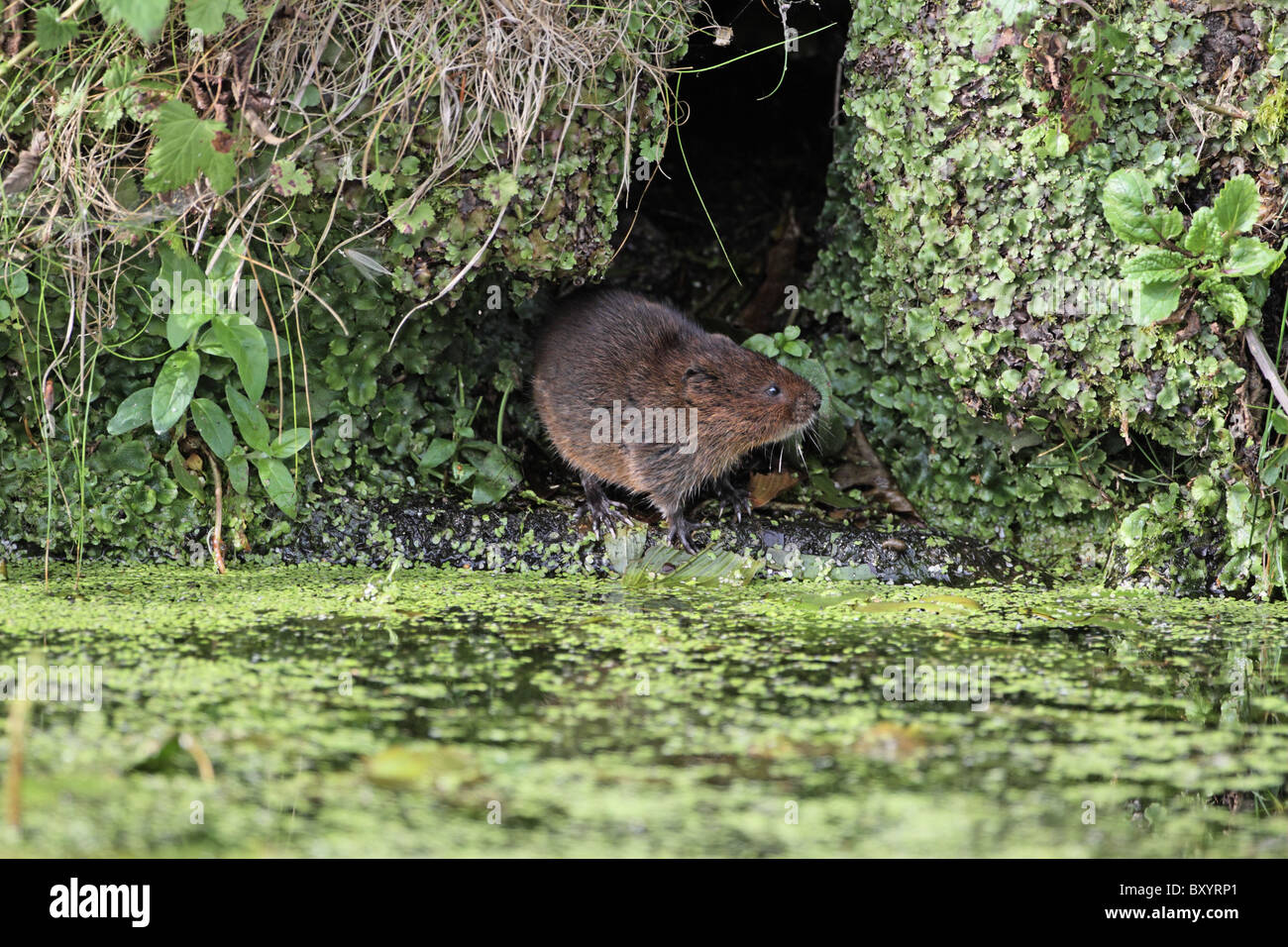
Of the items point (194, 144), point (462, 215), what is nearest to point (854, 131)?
point (462, 215)

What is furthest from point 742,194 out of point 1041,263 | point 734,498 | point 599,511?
point 1041,263

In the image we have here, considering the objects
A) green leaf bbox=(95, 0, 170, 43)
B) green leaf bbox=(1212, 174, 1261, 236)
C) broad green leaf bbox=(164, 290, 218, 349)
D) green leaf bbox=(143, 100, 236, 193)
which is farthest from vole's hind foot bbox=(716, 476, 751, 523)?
green leaf bbox=(95, 0, 170, 43)

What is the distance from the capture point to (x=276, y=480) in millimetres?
4074

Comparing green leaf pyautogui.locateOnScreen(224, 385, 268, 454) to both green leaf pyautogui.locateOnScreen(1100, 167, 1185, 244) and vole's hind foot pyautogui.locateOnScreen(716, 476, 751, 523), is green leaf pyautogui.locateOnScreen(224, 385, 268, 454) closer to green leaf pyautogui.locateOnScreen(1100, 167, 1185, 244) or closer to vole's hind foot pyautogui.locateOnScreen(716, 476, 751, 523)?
vole's hind foot pyautogui.locateOnScreen(716, 476, 751, 523)

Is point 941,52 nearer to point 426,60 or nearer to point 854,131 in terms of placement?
point 854,131

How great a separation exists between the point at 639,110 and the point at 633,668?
2.09 metres

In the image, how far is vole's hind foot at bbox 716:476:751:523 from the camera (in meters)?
4.67

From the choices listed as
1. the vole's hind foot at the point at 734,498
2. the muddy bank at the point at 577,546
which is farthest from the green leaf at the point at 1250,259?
the vole's hind foot at the point at 734,498

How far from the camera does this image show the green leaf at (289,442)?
13.4 ft

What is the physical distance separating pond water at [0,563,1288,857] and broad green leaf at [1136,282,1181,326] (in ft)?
3.10

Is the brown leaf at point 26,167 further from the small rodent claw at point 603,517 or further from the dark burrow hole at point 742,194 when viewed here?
the dark burrow hole at point 742,194
